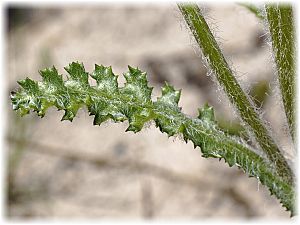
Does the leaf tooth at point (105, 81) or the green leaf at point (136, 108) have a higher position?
the leaf tooth at point (105, 81)

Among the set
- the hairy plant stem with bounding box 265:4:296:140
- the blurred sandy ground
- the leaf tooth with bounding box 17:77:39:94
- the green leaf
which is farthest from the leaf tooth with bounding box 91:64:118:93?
the blurred sandy ground

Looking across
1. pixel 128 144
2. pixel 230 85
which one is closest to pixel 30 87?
pixel 230 85

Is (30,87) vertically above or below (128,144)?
below

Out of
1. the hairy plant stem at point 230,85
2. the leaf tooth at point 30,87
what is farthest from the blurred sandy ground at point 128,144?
the leaf tooth at point 30,87

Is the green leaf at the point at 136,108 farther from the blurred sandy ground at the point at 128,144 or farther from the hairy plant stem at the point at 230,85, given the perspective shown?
the blurred sandy ground at the point at 128,144

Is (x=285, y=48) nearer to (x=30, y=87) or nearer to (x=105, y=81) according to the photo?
(x=105, y=81)

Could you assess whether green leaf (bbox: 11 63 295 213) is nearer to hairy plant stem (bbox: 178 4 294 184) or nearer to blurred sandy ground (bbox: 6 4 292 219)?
hairy plant stem (bbox: 178 4 294 184)

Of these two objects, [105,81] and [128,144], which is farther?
[128,144]
